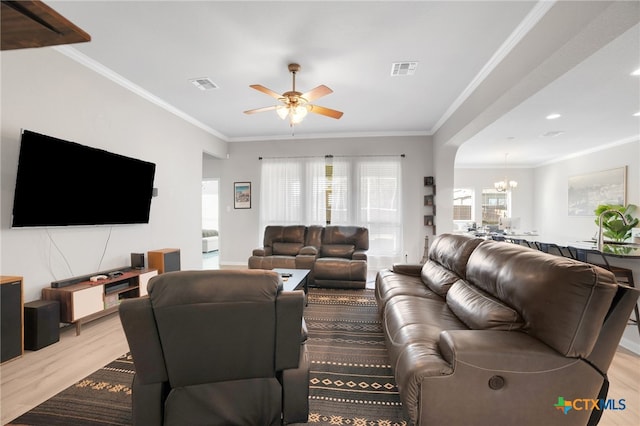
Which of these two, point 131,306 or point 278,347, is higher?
point 131,306

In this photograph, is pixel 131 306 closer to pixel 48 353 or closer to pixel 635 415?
pixel 48 353

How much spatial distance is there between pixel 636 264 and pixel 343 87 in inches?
139

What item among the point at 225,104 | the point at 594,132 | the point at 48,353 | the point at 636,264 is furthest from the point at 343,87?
the point at 594,132

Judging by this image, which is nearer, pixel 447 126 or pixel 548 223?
pixel 447 126

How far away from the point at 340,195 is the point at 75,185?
4423 millimetres

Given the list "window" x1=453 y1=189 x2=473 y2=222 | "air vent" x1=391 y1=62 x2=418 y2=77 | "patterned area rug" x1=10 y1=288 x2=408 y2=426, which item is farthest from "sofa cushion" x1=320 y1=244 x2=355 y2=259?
"window" x1=453 y1=189 x2=473 y2=222

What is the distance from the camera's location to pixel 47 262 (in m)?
2.90

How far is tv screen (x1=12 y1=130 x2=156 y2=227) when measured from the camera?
2.61 metres

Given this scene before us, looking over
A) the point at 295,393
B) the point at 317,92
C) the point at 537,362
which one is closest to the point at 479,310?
the point at 537,362

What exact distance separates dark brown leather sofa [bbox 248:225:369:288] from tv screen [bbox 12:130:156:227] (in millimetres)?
2021

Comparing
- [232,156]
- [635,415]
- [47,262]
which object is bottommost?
[635,415]

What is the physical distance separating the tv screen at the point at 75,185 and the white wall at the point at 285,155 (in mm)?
2742

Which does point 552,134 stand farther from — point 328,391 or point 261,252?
point 328,391

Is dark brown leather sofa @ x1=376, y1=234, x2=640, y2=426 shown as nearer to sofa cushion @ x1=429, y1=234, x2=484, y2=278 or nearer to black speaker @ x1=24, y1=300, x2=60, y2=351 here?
sofa cushion @ x1=429, y1=234, x2=484, y2=278
